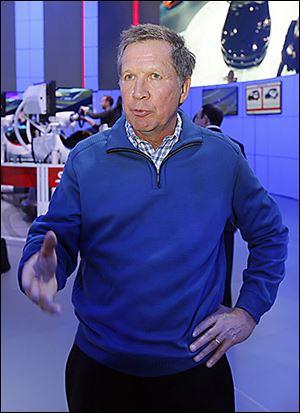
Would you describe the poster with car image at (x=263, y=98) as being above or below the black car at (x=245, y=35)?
below

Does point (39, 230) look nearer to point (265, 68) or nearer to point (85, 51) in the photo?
point (265, 68)

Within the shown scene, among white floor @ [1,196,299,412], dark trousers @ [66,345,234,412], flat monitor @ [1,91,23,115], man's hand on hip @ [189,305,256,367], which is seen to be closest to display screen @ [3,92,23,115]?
flat monitor @ [1,91,23,115]

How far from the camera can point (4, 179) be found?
1.11 metres

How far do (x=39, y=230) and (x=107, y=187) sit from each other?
0.26 ft

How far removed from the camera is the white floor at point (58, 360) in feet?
7.34

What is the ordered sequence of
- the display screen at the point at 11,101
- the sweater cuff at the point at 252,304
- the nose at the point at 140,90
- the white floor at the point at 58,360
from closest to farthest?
the nose at the point at 140,90 < the sweater cuff at the point at 252,304 < the display screen at the point at 11,101 < the white floor at the point at 58,360

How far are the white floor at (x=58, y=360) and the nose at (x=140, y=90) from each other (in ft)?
4.93

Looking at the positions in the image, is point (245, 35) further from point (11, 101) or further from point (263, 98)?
point (11, 101)

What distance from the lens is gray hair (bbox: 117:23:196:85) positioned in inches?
20.4

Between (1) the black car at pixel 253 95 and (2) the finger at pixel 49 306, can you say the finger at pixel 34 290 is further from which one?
(1) the black car at pixel 253 95

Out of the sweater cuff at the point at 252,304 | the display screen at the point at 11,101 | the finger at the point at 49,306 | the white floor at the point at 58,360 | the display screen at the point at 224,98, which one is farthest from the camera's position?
the white floor at the point at 58,360

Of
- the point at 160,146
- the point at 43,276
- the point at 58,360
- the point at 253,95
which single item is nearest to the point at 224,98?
the point at 253,95

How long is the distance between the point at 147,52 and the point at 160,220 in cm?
16

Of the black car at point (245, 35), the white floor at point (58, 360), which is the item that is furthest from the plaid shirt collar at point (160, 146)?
the white floor at point (58, 360)
